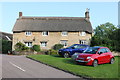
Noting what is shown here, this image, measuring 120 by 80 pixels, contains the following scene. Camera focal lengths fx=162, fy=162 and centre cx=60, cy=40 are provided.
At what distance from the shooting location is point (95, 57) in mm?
13352

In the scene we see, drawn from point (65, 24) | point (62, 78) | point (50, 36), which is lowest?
point (62, 78)

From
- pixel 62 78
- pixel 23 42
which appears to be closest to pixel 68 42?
pixel 23 42

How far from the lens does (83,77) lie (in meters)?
9.33

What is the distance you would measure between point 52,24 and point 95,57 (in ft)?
85.9

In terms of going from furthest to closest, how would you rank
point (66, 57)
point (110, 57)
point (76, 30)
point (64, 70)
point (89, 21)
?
point (89, 21), point (76, 30), point (66, 57), point (110, 57), point (64, 70)

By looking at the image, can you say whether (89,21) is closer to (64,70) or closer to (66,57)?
(66,57)

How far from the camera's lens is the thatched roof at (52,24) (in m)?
37.0

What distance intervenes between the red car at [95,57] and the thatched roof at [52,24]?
22.2 m

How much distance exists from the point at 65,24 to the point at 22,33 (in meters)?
10.2

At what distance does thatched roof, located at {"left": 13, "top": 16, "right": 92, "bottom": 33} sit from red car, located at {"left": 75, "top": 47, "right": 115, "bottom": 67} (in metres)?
22.2

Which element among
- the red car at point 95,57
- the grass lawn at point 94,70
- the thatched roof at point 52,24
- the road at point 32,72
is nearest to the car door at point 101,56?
the red car at point 95,57

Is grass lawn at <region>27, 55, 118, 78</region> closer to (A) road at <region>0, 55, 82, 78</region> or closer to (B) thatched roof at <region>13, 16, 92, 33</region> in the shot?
(A) road at <region>0, 55, 82, 78</region>

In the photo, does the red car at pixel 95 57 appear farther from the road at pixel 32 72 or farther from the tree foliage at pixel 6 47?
the tree foliage at pixel 6 47

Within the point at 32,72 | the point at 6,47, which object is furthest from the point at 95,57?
the point at 6,47
